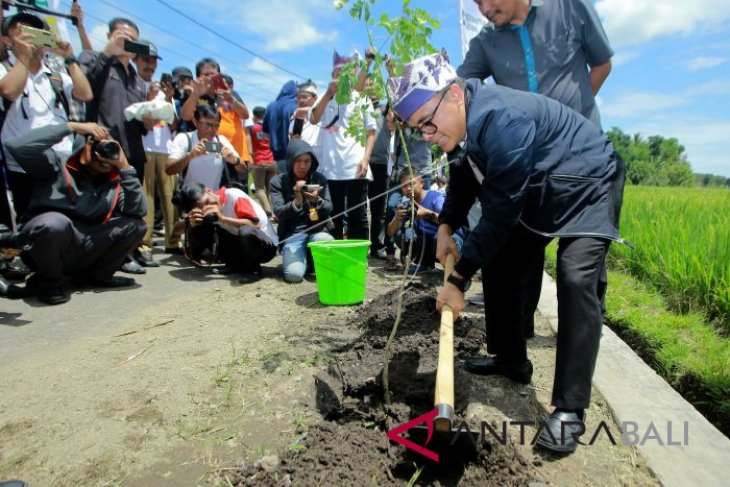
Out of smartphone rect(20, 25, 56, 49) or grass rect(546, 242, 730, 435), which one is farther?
smartphone rect(20, 25, 56, 49)

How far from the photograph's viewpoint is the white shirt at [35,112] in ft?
11.7

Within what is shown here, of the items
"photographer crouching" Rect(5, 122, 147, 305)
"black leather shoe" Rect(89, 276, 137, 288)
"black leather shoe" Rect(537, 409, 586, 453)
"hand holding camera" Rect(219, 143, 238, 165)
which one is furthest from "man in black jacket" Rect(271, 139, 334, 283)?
"black leather shoe" Rect(537, 409, 586, 453)

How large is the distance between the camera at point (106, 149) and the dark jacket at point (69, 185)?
0.16 metres

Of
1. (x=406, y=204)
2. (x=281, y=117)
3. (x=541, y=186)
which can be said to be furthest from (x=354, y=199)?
(x=541, y=186)

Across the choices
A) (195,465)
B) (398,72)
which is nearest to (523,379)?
(195,465)

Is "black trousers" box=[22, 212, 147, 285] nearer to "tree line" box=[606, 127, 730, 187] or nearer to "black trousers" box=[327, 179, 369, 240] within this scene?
"black trousers" box=[327, 179, 369, 240]

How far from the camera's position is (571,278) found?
1754 mm


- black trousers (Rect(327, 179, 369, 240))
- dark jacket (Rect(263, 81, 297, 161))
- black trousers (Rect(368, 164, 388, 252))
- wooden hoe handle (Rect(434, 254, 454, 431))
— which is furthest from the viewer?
dark jacket (Rect(263, 81, 297, 161))

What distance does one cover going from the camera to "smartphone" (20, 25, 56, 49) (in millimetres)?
3379

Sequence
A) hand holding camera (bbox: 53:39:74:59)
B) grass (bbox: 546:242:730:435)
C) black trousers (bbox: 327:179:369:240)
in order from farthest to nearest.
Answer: black trousers (bbox: 327:179:369:240)
hand holding camera (bbox: 53:39:74:59)
grass (bbox: 546:242:730:435)

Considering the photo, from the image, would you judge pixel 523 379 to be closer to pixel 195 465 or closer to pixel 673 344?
pixel 673 344

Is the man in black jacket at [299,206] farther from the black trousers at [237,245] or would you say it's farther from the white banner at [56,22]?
the white banner at [56,22]

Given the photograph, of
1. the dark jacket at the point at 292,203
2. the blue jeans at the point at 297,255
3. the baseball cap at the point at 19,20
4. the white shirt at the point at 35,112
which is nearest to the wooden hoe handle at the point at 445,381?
the blue jeans at the point at 297,255

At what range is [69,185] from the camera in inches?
141
